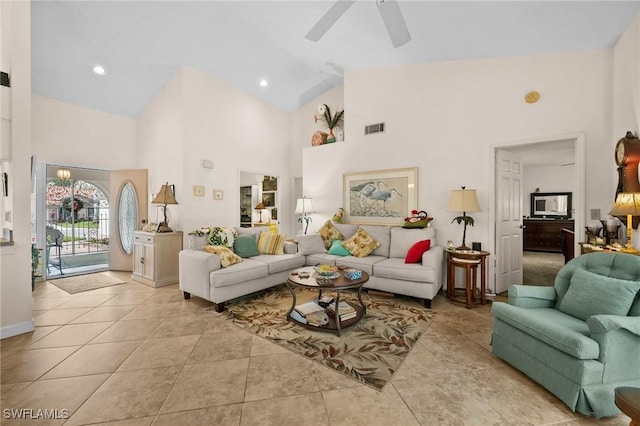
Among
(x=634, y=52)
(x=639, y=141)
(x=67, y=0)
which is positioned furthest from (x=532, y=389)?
(x=67, y=0)

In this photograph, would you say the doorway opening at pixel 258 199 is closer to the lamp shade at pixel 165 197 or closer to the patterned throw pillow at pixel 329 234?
the lamp shade at pixel 165 197

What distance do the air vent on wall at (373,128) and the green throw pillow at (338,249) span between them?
2.05 metres

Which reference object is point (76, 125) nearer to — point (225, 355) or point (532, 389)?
point (225, 355)

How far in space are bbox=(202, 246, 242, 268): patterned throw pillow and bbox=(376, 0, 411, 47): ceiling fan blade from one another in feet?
10.1

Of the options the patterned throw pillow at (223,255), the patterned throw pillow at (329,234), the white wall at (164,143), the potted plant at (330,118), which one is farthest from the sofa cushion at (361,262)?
the white wall at (164,143)

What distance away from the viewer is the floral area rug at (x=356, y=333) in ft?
6.94

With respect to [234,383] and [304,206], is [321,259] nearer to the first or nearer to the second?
[304,206]

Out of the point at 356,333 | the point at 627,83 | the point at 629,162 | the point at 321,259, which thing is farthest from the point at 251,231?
the point at 627,83

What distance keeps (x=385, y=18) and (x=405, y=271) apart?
9.01ft

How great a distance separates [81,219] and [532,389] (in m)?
7.96

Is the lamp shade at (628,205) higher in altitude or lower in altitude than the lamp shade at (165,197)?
lower

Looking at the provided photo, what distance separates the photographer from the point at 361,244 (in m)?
4.11

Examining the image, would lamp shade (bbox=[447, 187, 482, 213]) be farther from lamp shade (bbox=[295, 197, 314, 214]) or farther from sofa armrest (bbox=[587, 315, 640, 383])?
lamp shade (bbox=[295, 197, 314, 214])

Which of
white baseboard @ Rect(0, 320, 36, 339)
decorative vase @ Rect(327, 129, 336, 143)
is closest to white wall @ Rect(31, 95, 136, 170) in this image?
white baseboard @ Rect(0, 320, 36, 339)
